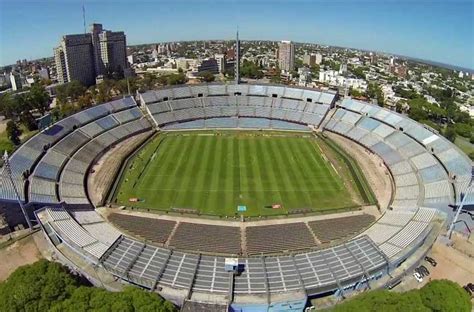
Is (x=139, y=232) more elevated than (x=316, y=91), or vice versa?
(x=316, y=91)

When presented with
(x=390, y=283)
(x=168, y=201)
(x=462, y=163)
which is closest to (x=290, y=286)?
(x=390, y=283)

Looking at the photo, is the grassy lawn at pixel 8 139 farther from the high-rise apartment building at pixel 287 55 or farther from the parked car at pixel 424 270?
the high-rise apartment building at pixel 287 55

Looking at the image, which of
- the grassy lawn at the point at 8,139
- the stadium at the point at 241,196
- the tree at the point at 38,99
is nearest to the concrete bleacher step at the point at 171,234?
the stadium at the point at 241,196

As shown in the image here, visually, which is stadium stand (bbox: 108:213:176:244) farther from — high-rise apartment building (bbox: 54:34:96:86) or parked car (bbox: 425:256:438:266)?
high-rise apartment building (bbox: 54:34:96:86)

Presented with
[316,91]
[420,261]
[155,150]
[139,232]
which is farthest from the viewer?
[316,91]

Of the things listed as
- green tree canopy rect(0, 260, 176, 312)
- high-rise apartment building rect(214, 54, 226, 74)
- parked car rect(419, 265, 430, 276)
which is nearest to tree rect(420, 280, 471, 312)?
parked car rect(419, 265, 430, 276)

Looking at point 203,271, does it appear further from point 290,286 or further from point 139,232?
point 139,232
